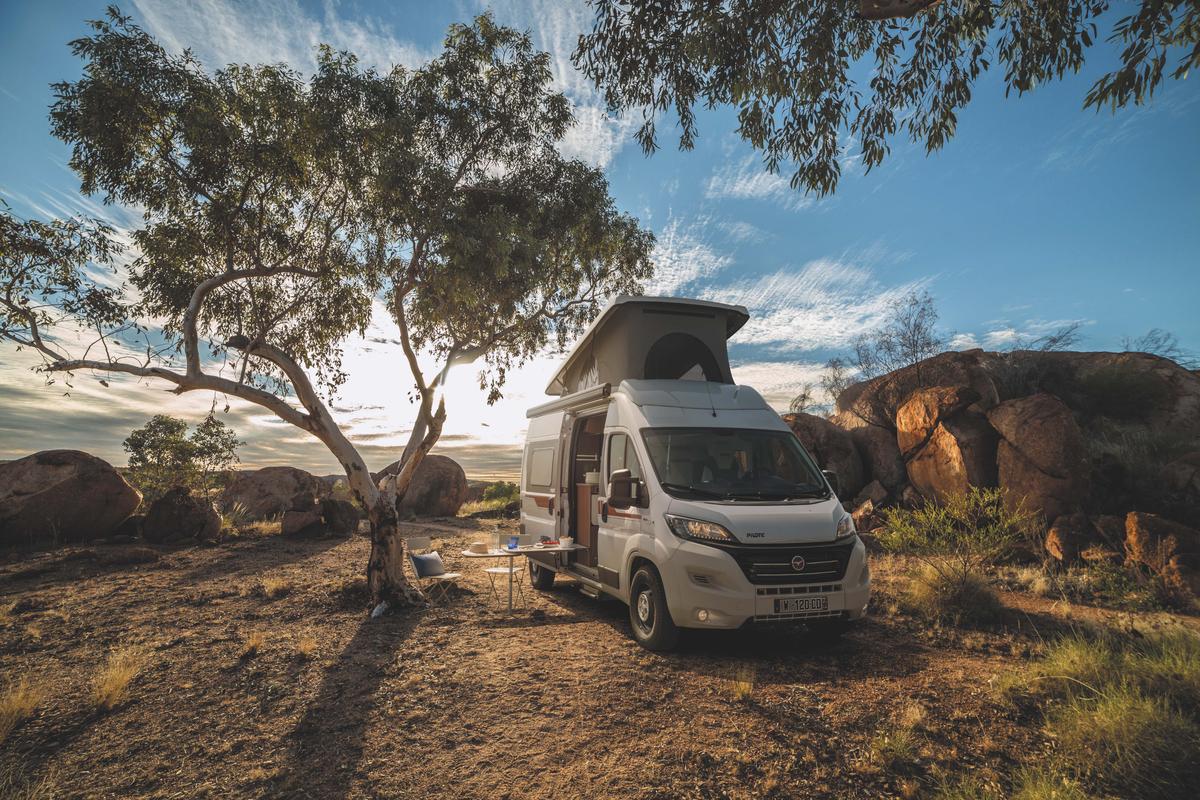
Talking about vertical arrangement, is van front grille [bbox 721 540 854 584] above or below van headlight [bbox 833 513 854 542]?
below

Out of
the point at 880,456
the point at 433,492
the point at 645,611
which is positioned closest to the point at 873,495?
the point at 880,456

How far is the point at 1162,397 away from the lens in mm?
12945

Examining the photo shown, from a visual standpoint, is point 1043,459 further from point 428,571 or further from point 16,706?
point 16,706

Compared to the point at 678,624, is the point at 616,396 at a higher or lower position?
higher

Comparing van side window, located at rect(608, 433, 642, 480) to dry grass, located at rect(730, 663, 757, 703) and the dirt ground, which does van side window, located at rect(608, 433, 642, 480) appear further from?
dry grass, located at rect(730, 663, 757, 703)

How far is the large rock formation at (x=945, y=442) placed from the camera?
11.0 metres

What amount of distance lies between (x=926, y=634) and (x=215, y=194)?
1230cm

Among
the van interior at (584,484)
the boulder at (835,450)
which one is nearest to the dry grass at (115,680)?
the van interior at (584,484)

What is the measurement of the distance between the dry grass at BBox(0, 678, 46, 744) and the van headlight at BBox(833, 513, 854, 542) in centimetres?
705

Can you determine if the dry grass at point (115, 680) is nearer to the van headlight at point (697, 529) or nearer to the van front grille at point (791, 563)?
the van headlight at point (697, 529)

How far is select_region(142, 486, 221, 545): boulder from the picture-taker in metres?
14.1

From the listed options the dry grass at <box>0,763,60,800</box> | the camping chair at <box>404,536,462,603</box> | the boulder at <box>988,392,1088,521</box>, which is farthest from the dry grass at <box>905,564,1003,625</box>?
the dry grass at <box>0,763,60,800</box>

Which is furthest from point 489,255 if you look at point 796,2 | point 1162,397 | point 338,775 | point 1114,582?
point 1162,397

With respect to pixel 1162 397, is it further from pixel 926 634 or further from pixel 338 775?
pixel 338 775
